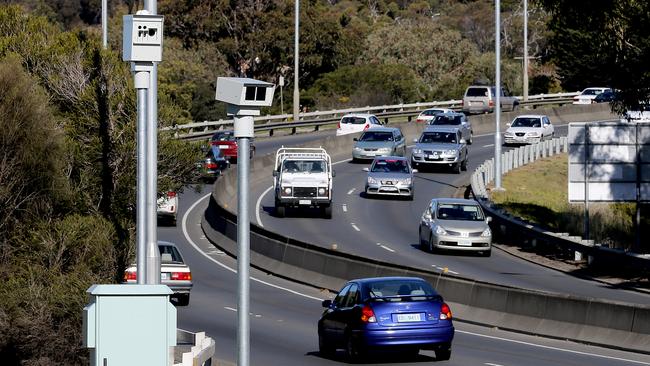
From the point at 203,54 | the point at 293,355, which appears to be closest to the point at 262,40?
the point at 203,54

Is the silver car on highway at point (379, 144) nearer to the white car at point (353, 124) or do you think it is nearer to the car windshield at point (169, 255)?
the white car at point (353, 124)

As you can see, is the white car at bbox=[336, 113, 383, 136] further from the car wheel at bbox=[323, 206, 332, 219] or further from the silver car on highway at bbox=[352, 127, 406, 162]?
the car wheel at bbox=[323, 206, 332, 219]

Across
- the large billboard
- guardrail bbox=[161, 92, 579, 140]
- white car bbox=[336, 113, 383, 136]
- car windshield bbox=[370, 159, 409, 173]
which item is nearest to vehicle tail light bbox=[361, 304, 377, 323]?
the large billboard

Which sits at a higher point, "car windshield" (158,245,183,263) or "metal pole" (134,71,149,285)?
"metal pole" (134,71,149,285)

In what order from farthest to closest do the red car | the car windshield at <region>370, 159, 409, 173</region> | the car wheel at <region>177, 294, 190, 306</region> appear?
the red car < the car windshield at <region>370, 159, 409, 173</region> < the car wheel at <region>177, 294, 190, 306</region>

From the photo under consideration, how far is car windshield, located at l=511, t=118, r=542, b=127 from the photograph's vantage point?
229ft

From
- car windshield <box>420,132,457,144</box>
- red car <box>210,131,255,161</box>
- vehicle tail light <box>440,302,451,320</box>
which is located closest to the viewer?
vehicle tail light <box>440,302,451,320</box>

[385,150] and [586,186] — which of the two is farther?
[385,150]

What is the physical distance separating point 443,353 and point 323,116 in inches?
2572

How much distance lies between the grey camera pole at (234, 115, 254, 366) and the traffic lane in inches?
380

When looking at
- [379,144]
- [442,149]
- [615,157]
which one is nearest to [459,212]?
[615,157]

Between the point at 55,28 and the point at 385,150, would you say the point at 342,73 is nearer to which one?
the point at 385,150

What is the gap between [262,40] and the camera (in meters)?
94.9

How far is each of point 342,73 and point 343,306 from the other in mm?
79218
